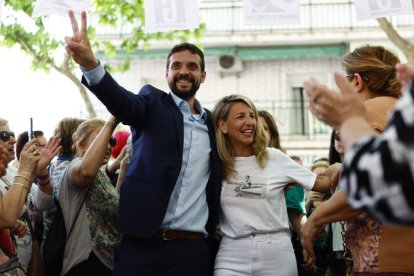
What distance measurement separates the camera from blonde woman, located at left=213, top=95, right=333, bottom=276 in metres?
3.72

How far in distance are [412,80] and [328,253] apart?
3.45 meters

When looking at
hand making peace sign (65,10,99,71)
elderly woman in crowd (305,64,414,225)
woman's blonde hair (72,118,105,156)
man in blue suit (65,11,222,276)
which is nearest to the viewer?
elderly woman in crowd (305,64,414,225)

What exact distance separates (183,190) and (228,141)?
57 centimetres

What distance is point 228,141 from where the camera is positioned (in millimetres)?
4086

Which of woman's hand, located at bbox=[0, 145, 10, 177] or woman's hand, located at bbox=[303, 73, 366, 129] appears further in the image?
woman's hand, located at bbox=[0, 145, 10, 177]

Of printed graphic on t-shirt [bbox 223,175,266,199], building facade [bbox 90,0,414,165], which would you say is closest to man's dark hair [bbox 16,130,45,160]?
printed graphic on t-shirt [bbox 223,175,266,199]

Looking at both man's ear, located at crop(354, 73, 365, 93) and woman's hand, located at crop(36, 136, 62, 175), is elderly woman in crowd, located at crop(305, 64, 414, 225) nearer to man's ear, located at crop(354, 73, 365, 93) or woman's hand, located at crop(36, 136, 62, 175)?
man's ear, located at crop(354, 73, 365, 93)

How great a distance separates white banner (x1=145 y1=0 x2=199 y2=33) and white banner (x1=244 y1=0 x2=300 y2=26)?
1.38 ft

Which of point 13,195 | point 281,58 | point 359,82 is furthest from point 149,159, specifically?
point 281,58

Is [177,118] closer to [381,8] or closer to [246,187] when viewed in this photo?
[246,187]

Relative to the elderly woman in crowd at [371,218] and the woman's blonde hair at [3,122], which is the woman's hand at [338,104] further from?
the woman's blonde hair at [3,122]

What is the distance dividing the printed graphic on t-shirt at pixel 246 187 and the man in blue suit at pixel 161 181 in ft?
0.31

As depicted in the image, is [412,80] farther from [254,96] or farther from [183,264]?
[254,96]

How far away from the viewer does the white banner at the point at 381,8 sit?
180 inches
